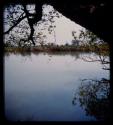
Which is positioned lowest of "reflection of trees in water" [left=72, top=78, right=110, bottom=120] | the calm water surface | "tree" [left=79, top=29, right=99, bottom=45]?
the calm water surface

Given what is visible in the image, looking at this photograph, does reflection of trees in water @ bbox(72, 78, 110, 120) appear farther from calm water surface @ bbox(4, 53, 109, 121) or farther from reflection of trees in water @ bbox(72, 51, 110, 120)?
calm water surface @ bbox(4, 53, 109, 121)

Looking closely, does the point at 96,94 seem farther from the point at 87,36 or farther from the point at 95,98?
the point at 87,36

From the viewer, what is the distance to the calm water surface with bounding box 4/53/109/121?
583 inches

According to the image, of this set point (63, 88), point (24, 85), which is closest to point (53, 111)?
point (63, 88)

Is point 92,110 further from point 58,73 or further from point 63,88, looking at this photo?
point 58,73

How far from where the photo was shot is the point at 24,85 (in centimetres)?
2592

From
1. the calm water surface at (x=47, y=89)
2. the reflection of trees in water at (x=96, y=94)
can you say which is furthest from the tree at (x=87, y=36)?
the calm water surface at (x=47, y=89)

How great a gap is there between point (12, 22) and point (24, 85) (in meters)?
21.0

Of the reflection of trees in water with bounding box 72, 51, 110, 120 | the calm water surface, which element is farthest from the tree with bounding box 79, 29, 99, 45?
the calm water surface

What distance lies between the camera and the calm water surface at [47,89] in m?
14.8

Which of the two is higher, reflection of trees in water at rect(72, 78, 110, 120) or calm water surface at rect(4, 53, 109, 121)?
reflection of trees in water at rect(72, 78, 110, 120)

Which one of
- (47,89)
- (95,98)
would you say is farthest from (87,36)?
(47,89)

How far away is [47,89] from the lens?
24.7 metres

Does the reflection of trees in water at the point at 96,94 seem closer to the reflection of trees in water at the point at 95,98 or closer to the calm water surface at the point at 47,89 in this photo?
the reflection of trees in water at the point at 95,98
